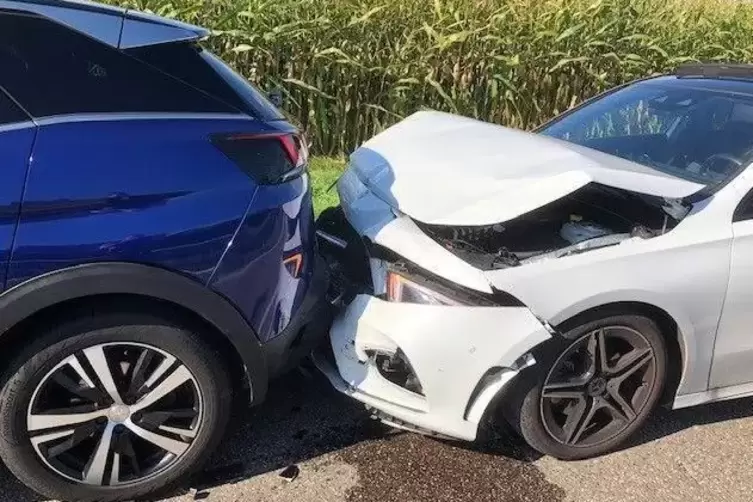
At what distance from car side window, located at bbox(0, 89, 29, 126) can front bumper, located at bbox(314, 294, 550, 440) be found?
4.90 ft

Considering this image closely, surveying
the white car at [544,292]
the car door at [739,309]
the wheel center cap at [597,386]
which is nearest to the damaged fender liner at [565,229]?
the white car at [544,292]

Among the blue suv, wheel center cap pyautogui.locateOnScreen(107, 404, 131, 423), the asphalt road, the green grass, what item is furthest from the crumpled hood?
the green grass

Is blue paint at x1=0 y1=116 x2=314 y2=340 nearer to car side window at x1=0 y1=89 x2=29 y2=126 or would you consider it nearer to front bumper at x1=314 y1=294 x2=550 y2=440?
car side window at x1=0 y1=89 x2=29 y2=126

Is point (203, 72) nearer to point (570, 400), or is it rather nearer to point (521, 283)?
point (521, 283)

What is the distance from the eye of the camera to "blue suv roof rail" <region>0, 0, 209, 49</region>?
2.84 meters

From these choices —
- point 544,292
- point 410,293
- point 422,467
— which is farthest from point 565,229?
point 422,467

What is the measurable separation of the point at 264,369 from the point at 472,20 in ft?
17.9

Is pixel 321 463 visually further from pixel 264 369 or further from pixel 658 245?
pixel 658 245

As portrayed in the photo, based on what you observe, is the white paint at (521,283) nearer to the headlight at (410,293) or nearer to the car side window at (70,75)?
the headlight at (410,293)

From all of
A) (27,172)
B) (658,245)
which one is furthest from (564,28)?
(27,172)

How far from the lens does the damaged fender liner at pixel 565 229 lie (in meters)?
3.33

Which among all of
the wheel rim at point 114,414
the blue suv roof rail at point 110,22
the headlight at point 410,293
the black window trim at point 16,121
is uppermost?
the blue suv roof rail at point 110,22

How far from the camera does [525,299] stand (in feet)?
10.3

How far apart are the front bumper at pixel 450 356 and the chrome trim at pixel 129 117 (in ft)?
3.20
